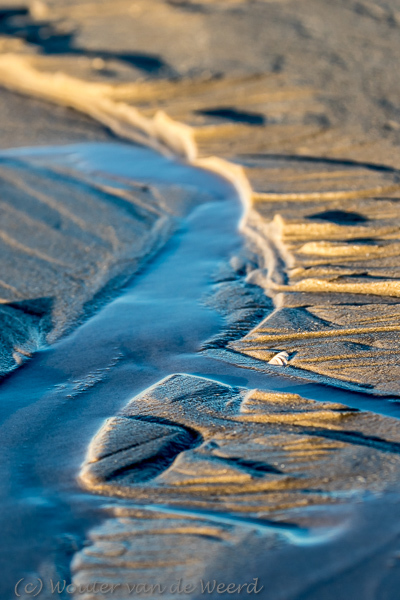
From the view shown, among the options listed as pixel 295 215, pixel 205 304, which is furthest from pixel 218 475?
pixel 295 215

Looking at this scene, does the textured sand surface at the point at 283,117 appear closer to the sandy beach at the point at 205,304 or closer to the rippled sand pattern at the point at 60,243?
the sandy beach at the point at 205,304

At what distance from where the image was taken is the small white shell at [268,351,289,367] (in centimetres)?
212

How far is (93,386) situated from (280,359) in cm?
59

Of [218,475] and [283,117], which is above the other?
[283,117]

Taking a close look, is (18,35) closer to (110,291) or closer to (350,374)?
(110,291)

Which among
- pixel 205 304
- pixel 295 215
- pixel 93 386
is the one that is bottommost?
pixel 93 386

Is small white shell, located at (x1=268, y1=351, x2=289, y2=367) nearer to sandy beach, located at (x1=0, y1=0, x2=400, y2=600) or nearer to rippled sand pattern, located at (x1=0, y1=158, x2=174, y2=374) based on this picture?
sandy beach, located at (x1=0, y1=0, x2=400, y2=600)

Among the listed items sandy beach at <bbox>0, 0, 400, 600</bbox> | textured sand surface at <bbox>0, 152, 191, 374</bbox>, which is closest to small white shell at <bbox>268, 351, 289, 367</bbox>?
sandy beach at <bbox>0, 0, 400, 600</bbox>

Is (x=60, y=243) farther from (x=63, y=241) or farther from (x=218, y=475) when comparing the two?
(x=218, y=475)

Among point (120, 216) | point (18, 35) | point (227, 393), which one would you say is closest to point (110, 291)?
point (120, 216)

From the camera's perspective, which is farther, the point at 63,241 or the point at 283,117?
the point at 283,117

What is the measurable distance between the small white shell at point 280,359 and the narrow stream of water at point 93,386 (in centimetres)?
8

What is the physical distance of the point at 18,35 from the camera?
5293 millimetres

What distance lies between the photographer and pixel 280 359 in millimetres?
2135
